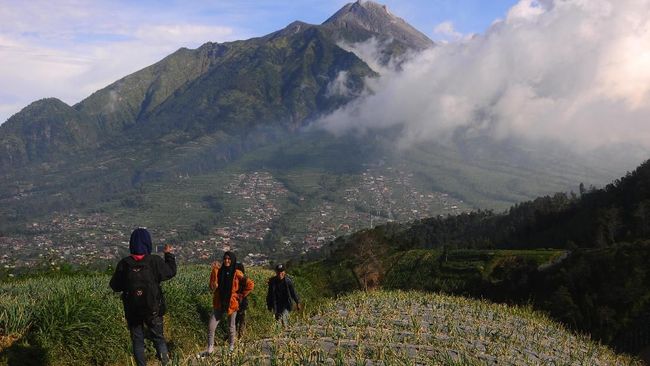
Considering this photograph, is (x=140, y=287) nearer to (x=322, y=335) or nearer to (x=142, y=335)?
(x=142, y=335)

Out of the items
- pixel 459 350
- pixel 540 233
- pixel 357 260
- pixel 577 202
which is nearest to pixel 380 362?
pixel 459 350

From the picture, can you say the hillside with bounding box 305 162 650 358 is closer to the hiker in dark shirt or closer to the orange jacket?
the hiker in dark shirt

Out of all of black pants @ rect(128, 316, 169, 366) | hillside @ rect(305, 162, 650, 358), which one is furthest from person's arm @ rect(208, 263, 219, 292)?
hillside @ rect(305, 162, 650, 358)

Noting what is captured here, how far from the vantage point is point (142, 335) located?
8414mm

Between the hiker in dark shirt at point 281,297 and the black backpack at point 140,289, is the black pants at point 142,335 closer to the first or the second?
the black backpack at point 140,289

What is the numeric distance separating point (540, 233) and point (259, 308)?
83.9 metres

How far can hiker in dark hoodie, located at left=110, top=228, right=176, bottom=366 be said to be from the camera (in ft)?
26.6

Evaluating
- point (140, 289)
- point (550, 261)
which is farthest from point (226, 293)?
point (550, 261)

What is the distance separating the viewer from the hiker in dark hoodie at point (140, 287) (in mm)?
8094

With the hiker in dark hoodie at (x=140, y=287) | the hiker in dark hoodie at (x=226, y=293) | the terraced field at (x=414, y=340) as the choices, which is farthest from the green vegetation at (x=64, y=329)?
the terraced field at (x=414, y=340)

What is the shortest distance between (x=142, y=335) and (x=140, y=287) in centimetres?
83

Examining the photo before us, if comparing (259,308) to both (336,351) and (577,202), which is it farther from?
(577,202)

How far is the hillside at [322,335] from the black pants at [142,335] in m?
0.42

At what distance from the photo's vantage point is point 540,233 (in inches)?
3652
